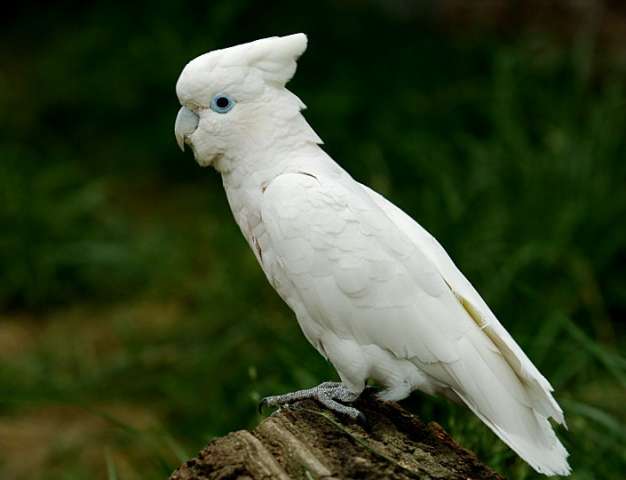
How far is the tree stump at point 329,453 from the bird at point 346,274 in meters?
0.09

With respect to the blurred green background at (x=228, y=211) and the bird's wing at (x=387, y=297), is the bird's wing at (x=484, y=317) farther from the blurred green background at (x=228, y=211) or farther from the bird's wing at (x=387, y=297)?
the blurred green background at (x=228, y=211)

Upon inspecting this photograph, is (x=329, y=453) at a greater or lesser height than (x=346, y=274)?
lesser

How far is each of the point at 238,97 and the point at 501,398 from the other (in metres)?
0.97

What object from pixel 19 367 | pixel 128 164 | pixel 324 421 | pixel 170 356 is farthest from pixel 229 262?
pixel 324 421

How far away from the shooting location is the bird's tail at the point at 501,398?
2.33m

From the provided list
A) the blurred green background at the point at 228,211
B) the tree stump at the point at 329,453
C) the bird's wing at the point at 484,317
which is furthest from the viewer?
the blurred green background at the point at 228,211

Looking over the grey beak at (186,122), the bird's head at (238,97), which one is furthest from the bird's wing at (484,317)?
the grey beak at (186,122)

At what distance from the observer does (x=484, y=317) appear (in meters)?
2.42

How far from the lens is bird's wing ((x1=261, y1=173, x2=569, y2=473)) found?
2.35 m

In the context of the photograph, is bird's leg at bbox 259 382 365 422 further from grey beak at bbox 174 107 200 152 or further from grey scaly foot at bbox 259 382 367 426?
grey beak at bbox 174 107 200 152

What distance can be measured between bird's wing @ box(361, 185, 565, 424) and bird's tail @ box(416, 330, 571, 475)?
0.07 feet

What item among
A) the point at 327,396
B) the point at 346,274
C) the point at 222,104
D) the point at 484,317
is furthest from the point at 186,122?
the point at 484,317

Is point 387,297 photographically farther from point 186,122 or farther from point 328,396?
Result: point 186,122

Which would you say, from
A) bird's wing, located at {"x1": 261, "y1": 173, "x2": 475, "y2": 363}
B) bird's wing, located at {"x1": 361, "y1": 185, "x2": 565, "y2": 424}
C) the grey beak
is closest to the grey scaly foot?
bird's wing, located at {"x1": 261, "y1": 173, "x2": 475, "y2": 363}
